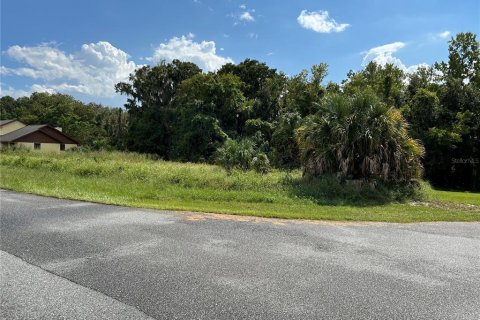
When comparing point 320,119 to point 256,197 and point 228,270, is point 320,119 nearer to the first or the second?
point 256,197

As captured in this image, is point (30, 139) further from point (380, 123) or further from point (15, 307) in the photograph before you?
point (15, 307)

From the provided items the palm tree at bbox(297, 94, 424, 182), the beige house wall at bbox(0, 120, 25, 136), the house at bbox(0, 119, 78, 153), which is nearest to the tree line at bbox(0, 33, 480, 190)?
the palm tree at bbox(297, 94, 424, 182)

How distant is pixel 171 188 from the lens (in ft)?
48.0

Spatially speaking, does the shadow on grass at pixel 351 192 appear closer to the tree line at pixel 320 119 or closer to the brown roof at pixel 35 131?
the tree line at pixel 320 119

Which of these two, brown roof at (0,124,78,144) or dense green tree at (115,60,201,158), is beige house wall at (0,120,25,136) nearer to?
brown roof at (0,124,78,144)

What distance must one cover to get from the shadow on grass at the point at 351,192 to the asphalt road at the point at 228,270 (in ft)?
16.5

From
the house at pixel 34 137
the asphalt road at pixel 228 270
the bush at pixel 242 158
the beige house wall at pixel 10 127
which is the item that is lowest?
the asphalt road at pixel 228 270

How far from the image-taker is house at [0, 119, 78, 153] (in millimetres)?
47094

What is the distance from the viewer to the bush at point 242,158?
2209cm

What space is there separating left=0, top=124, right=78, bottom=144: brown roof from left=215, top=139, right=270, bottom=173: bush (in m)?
35.0

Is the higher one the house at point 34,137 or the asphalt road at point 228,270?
the house at point 34,137

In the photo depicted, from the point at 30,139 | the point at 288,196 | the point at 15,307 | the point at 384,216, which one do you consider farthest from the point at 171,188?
the point at 30,139

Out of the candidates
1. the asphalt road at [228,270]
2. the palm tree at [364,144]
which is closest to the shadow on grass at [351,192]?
the palm tree at [364,144]

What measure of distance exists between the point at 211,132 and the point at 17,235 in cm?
3114
